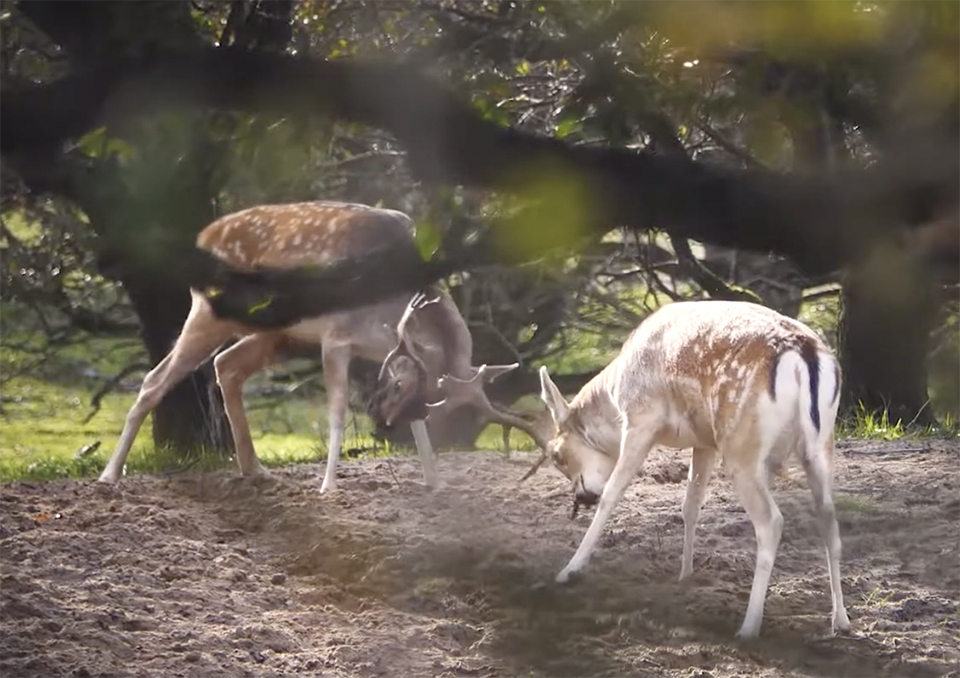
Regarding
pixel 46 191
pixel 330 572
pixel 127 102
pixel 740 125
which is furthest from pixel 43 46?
pixel 330 572

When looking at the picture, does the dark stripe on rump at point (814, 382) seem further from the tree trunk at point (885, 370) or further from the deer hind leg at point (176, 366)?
the deer hind leg at point (176, 366)

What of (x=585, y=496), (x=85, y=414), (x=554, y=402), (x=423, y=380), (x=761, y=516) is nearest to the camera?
(x=761, y=516)

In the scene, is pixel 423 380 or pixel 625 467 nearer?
pixel 625 467

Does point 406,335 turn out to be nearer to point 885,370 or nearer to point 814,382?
point 814,382

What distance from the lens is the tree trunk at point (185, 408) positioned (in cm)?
933

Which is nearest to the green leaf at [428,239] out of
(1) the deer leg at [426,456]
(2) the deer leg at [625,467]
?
(2) the deer leg at [625,467]

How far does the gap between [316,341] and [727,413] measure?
3.45 meters

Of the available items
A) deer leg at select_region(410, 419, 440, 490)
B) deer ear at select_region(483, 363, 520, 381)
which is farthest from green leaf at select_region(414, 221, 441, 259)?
deer ear at select_region(483, 363, 520, 381)

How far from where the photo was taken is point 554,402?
22.0 feet

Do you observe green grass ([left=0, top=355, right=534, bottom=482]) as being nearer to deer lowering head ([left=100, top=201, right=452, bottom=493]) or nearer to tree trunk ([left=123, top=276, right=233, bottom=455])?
tree trunk ([left=123, top=276, right=233, bottom=455])

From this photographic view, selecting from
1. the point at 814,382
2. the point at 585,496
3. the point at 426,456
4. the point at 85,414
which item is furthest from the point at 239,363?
the point at 85,414

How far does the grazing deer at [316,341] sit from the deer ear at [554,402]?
777 mm

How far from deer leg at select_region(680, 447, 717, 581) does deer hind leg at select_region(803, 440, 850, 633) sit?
28.2 inches

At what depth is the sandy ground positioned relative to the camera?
15.3 ft
